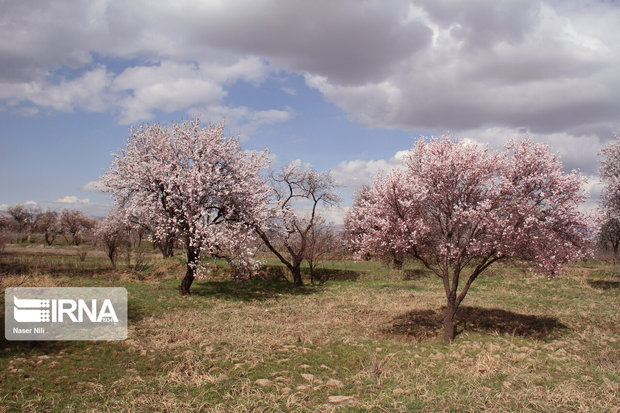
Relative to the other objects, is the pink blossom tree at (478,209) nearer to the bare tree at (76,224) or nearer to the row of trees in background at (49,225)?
the row of trees in background at (49,225)

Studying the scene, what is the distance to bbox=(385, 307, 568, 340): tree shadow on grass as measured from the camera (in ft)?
45.2

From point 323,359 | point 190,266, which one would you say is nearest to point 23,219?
point 190,266

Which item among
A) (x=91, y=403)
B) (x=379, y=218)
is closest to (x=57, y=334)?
(x=91, y=403)

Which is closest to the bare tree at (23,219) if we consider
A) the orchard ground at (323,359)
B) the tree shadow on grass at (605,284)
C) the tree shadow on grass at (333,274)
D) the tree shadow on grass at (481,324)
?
the tree shadow on grass at (333,274)

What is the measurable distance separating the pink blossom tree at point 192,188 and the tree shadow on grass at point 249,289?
2.10 m

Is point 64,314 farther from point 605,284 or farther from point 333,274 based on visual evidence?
point 605,284

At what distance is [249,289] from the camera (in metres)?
23.2

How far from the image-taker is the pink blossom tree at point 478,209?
440 inches

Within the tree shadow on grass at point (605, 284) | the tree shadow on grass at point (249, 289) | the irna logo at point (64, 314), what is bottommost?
the tree shadow on grass at point (605, 284)

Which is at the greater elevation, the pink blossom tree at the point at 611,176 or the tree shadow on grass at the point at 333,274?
the pink blossom tree at the point at 611,176

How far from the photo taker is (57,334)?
1106 cm

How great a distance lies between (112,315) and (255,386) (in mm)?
8050

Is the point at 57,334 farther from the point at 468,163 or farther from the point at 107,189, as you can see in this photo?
the point at 468,163

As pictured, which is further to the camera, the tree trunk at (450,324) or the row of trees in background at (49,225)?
the row of trees in background at (49,225)
